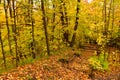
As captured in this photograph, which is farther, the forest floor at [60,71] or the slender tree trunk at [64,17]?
the slender tree trunk at [64,17]

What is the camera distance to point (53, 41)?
2338 centimetres

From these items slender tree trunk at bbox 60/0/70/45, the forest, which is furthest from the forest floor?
slender tree trunk at bbox 60/0/70/45

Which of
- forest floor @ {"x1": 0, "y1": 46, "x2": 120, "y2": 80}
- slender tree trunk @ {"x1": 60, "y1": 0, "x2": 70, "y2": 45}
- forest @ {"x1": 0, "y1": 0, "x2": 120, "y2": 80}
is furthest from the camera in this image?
slender tree trunk @ {"x1": 60, "y1": 0, "x2": 70, "y2": 45}

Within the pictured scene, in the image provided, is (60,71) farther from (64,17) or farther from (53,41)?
(64,17)

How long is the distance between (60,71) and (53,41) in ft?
29.5

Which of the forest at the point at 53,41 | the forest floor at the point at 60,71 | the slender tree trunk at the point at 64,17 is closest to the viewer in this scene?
the forest floor at the point at 60,71

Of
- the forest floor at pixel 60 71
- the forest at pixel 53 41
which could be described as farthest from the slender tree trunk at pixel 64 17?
the forest floor at pixel 60 71

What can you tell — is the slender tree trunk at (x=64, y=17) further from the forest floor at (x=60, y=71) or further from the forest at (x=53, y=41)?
the forest floor at (x=60, y=71)

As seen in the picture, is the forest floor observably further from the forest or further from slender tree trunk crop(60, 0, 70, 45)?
slender tree trunk crop(60, 0, 70, 45)

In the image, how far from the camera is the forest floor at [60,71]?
12139 millimetres

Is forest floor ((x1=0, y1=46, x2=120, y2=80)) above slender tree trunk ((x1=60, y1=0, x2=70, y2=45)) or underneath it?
underneath

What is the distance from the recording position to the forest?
48.3 ft

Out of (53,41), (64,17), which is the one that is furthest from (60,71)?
(64,17)

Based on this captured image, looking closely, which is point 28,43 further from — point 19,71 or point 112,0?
point 19,71
